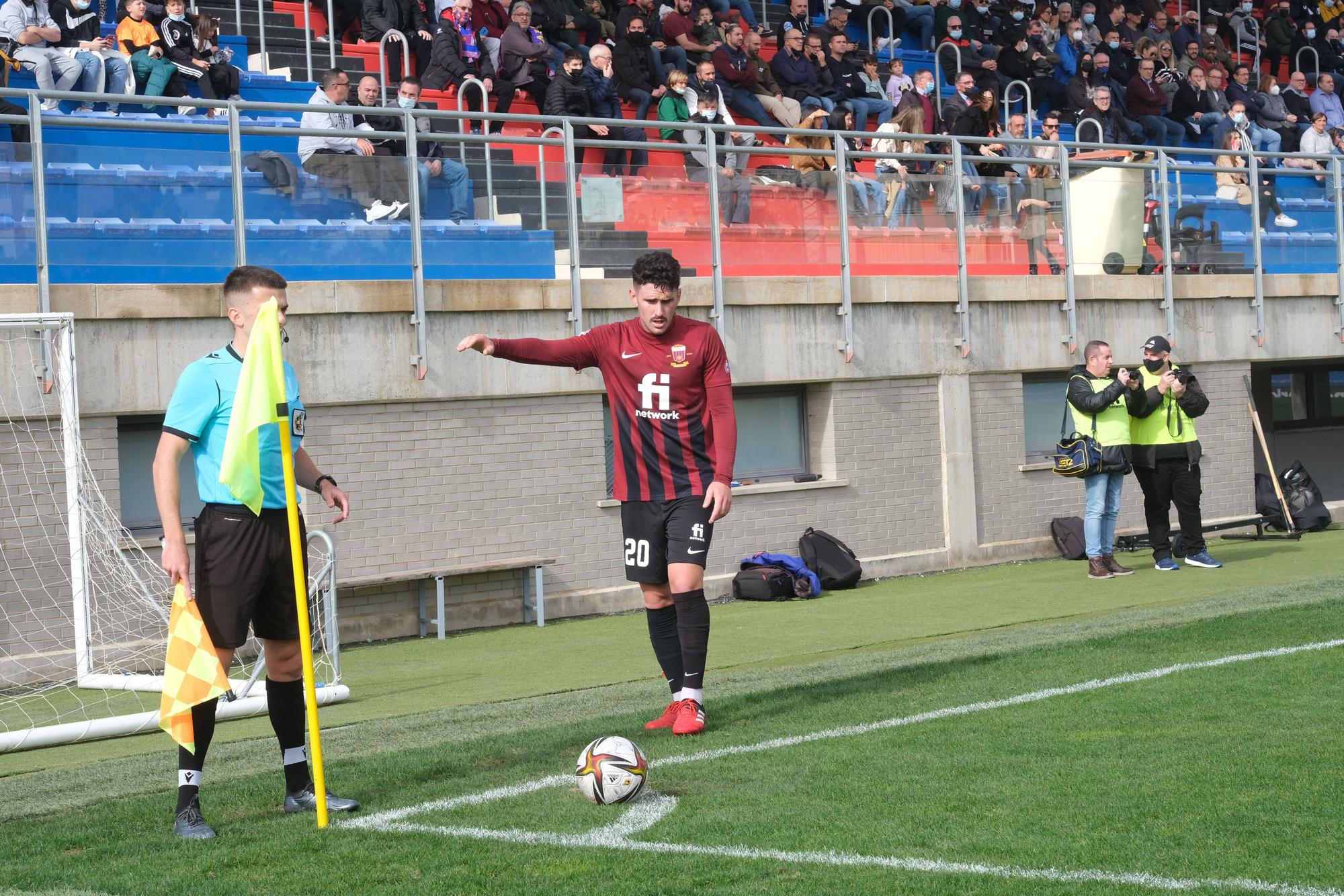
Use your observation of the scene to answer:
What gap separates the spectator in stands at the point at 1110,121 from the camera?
22.2 metres

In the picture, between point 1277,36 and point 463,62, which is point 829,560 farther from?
point 1277,36

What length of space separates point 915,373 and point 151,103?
8131 mm

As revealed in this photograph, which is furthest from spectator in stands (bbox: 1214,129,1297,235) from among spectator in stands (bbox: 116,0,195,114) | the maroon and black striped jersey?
the maroon and black striped jersey

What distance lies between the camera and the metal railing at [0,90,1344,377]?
37.5 ft

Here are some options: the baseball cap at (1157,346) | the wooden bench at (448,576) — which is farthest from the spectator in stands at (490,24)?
the baseball cap at (1157,346)

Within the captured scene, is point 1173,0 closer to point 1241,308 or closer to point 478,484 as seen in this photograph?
point 1241,308

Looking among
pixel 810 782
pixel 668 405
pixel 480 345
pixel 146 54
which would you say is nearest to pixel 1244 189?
pixel 146 54

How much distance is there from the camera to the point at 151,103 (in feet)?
38.2

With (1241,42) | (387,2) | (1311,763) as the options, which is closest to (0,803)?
(1311,763)

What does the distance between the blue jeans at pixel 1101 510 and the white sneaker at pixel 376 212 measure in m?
6.63

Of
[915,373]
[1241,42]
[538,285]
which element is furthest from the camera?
[1241,42]

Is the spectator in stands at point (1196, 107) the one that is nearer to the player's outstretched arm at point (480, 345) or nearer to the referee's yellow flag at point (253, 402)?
the player's outstretched arm at point (480, 345)

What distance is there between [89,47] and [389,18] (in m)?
4.35

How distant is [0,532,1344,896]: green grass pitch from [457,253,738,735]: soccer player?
1.57 feet
